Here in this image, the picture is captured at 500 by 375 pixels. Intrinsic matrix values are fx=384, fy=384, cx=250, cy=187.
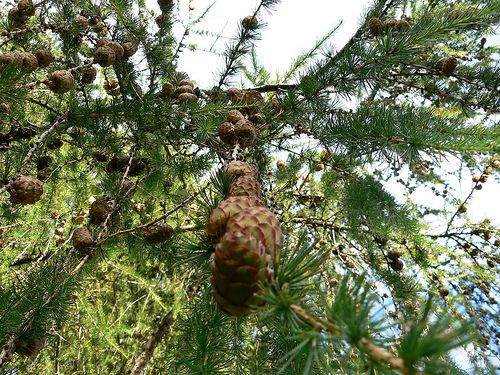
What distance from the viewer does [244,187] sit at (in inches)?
36.2

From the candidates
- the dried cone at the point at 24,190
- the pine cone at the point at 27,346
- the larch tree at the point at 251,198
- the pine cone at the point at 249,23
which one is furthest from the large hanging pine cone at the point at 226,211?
the pine cone at the point at 249,23

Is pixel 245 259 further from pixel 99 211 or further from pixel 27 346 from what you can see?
pixel 99 211

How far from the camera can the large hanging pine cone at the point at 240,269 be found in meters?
0.62

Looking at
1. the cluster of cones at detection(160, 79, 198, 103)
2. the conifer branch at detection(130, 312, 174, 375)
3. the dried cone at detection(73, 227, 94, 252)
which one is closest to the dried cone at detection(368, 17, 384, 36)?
the cluster of cones at detection(160, 79, 198, 103)

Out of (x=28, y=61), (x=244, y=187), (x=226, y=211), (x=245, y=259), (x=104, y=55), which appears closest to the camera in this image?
(x=245, y=259)

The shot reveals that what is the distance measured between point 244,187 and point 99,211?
998 mm

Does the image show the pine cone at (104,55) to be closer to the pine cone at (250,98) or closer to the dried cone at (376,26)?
the pine cone at (250,98)

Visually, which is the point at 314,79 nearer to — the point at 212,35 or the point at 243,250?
the point at 243,250

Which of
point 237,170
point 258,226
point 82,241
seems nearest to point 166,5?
point 82,241

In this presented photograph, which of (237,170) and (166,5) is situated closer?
(237,170)

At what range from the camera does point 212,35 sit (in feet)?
10.0

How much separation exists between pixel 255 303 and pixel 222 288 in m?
0.06

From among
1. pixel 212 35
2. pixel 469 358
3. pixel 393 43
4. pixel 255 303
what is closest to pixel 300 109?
pixel 393 43

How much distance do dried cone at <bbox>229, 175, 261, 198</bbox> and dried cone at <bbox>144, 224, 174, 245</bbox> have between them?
0.85 m
